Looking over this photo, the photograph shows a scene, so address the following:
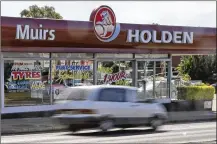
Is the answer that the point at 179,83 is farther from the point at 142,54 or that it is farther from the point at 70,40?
the point at 70,40

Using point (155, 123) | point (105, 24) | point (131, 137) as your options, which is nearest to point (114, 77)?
point (105, 24)

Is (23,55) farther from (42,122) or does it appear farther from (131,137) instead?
(131,137)

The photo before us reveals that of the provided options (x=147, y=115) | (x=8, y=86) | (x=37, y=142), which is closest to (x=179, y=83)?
(x=8, y=86)

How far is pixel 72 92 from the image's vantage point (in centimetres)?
1430

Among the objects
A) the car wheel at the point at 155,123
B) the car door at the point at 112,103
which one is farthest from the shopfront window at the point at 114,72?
the car door at the point at 112,103

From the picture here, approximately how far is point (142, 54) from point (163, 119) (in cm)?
850

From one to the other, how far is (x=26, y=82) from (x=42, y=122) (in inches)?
132

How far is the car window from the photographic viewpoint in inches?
554

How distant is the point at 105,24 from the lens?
22078 mm

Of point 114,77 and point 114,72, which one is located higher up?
point 114,72

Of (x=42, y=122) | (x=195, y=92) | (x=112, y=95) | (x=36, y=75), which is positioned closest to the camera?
(x=112, y=95)

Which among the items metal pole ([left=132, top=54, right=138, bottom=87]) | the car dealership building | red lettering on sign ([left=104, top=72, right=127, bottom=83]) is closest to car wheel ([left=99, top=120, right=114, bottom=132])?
the car dealership building

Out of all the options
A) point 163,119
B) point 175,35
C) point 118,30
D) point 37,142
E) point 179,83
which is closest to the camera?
point 37,142

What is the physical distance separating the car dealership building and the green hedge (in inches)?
29.1
